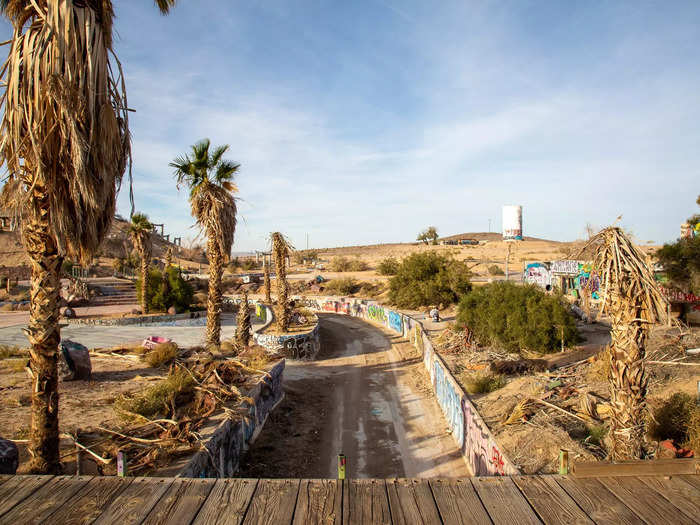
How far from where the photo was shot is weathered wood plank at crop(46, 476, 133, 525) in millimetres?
3642

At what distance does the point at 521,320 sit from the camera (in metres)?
19.1

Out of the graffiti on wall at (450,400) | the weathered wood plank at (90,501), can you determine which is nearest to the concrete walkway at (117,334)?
the graffiti on wall at (450,400)

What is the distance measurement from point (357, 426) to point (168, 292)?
26.3 metres

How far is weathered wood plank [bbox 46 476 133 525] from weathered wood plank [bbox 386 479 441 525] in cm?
268

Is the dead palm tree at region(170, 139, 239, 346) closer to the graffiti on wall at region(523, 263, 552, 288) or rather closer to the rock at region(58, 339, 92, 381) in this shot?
the rock at region(58, 339, 92, 381)

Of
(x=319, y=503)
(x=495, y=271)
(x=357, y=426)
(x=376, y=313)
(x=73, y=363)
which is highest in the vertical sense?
(x=495, y=271)

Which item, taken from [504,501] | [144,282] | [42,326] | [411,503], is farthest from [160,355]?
[144,282]

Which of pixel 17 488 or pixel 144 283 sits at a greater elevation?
pixel 144 283

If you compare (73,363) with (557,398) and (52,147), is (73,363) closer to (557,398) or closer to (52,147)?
(52,147)

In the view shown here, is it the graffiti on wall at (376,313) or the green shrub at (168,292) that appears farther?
the graffiti on wall at (376,313)

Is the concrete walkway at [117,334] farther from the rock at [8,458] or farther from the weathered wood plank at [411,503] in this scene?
the weathered wood plank at [411,503]

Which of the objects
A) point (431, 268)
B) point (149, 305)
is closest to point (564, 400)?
point (431, 268)

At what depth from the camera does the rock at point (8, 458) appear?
6.14 metres

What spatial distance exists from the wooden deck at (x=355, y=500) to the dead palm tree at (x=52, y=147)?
3098 millimetres
